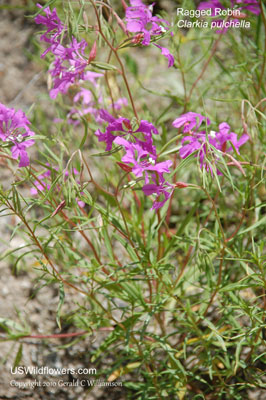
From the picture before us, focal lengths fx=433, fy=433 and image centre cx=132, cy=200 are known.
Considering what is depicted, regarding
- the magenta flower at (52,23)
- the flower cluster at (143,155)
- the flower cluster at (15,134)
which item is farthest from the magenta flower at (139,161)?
the magenta flower at (52,23)

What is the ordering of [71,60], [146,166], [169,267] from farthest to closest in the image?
[169,267] → [71,60] → [146,166]

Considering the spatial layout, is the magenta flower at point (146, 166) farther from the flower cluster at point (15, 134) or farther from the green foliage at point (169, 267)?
the flower cluster at point (15, 134)

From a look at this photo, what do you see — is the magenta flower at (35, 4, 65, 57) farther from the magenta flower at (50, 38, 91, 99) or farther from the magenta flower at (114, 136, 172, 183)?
the magenta flower at (114, 136, 172, 183)

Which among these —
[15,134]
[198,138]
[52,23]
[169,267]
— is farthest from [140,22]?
[169,267]

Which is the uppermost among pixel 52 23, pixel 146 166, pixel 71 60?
pixel 52 23

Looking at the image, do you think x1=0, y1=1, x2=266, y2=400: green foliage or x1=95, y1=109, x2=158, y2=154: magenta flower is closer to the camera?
x1=95, y1=109, x2=158, y2=154: magenta flower

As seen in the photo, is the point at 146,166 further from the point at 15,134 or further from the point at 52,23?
the point at 52,23

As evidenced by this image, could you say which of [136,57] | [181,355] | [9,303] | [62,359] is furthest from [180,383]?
[136,57]

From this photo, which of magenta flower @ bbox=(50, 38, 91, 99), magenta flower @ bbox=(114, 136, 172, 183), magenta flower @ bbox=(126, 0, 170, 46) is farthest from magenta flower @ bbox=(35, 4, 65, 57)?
magenta flower @ bbox=(114, 136, 172, 183)

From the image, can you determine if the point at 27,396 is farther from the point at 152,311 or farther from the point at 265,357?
the point at 265,357
